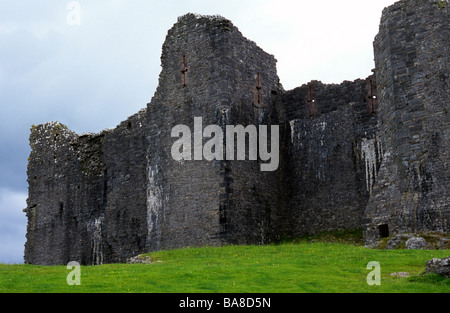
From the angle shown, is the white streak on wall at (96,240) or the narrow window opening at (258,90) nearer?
the narrow window opening at (258,90)

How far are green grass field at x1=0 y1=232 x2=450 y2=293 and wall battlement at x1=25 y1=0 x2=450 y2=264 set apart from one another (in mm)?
4599

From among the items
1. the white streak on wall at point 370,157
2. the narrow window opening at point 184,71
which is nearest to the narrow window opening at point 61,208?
the narrow window opening at point 184,71

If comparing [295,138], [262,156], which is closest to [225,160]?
[262,156]

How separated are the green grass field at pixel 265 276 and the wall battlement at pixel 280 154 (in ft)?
15.1

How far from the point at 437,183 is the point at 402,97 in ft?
12.5

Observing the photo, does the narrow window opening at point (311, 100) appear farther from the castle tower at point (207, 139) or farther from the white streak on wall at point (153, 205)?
the white streak on wall at point (153, 205)

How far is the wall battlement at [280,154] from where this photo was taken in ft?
91.0

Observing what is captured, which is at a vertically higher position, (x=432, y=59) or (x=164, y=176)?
(x=432, y=59)

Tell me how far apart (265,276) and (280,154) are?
17357 millimetres

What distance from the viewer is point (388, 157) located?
2873 centimetres

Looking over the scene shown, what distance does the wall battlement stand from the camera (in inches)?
1092
